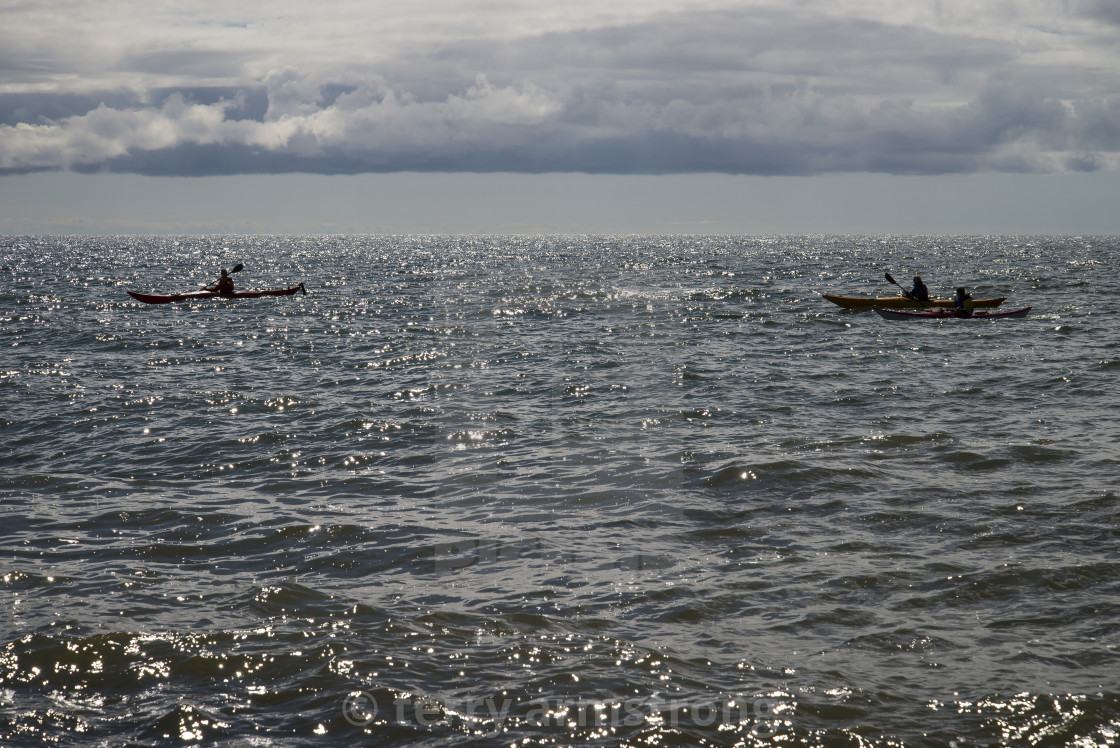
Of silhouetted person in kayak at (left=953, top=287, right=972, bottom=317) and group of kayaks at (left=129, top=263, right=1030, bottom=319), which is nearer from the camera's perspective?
silhouetted person in kayak at (left=953, top=287, right=972, bottom=317)

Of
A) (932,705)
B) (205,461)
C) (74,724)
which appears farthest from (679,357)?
(74,724)

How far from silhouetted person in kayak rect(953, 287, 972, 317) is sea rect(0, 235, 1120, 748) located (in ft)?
25.4

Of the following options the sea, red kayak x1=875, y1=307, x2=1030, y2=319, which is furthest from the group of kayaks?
the sea

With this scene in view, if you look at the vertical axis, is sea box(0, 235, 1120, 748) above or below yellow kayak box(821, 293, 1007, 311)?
below

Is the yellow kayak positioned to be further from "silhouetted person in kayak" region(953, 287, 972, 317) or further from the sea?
the sea

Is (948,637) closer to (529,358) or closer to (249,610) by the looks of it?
(249,610)

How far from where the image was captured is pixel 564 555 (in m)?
9.73
